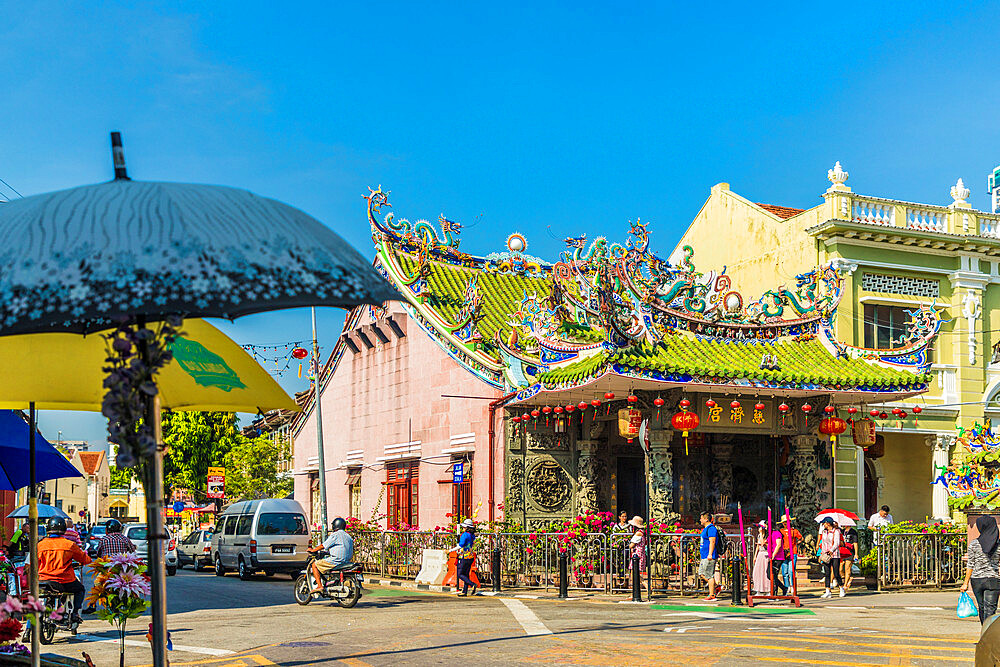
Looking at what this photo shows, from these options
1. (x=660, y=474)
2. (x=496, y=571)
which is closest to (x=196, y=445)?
(x=496, y=571)

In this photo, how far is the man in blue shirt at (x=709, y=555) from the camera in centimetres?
1984

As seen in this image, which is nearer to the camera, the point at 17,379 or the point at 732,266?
the point at 17,379

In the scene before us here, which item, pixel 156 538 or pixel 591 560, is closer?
pixel 156 538

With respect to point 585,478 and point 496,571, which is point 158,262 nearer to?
point 496,571

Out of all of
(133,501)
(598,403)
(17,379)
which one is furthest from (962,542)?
(133,501)

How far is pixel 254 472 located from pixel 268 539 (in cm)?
2375

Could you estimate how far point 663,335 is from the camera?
22.1 meters

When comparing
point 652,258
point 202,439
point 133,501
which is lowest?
point 133,501

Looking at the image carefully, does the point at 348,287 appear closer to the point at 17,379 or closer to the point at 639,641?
the point at 17,379

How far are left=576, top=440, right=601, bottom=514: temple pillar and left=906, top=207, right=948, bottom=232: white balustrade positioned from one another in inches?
430

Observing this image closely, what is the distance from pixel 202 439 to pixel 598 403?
30.7 m

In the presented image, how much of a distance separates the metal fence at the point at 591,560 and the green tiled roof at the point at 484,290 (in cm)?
546

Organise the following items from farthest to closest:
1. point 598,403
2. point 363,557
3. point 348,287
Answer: point 363,557, point 598,403, point 348,287

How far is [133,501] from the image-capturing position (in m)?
105
